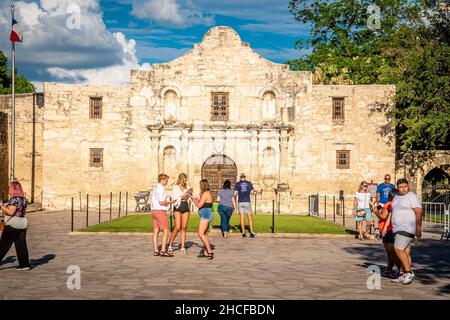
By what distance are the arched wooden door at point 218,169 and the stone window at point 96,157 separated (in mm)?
5301

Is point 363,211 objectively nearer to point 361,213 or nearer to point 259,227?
point 361,213

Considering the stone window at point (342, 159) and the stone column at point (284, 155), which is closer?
the stone column at point (284, 155)

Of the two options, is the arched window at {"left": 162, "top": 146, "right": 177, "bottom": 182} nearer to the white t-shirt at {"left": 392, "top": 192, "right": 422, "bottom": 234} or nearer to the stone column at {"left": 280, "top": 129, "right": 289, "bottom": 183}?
the stone column at {"left": 280, "top": 129, "right": 289, "bottom": 183}

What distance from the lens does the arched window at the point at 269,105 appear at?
32156mm

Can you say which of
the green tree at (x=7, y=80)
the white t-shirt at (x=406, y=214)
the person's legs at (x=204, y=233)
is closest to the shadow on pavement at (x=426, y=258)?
the white t-shirt at (x=406, y=214)

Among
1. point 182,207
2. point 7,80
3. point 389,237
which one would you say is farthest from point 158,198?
point 7,80

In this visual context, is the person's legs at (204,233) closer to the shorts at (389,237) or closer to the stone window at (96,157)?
the shorts at (389,237)

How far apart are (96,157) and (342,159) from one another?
1261 cm

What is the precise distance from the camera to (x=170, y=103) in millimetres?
32250

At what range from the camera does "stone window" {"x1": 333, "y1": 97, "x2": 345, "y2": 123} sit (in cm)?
3198

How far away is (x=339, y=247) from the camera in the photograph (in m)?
16.1

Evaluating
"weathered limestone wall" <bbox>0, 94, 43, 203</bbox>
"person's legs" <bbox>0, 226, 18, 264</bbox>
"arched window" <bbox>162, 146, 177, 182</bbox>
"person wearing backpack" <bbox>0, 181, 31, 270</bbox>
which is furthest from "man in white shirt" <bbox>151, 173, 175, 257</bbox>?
"weathered limestone wall" <bbox>0, 94, 43, 203</bbox>
